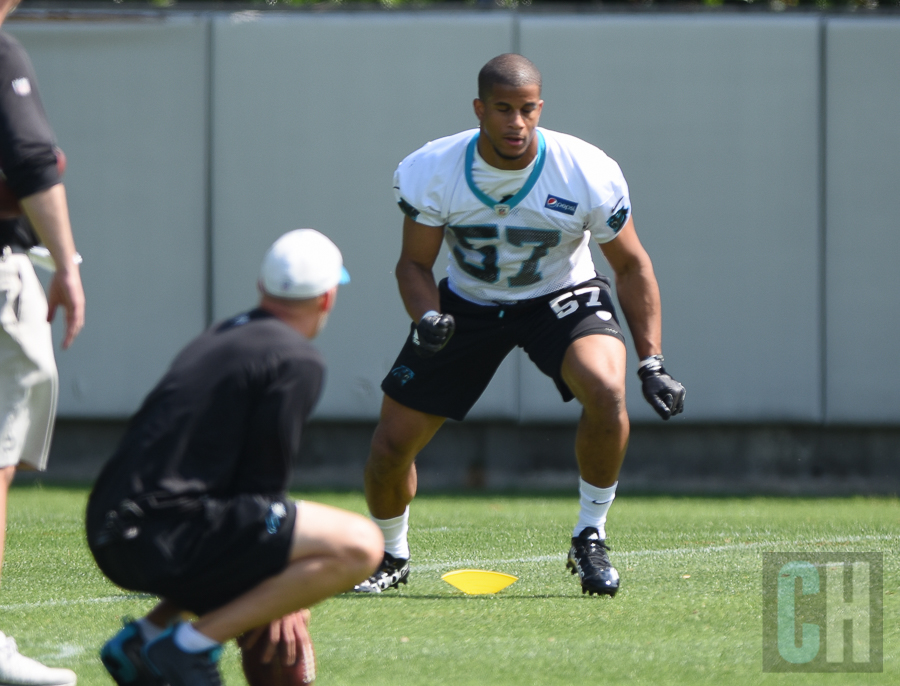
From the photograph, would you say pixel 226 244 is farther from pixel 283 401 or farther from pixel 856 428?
pixel 283 401

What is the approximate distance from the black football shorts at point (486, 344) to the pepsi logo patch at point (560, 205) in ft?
1.15

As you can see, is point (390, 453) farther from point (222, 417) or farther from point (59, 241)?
point (222, 417)

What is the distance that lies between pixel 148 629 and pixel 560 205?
2.55 metres

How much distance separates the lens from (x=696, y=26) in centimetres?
947

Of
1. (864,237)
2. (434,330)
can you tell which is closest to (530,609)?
(434,330)

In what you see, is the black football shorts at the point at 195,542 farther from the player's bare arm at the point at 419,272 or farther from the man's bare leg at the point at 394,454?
the man's bare leg at the point at 394,454

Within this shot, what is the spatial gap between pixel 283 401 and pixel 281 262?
1.22 feet

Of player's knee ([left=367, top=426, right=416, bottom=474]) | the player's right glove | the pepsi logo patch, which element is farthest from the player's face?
player's knee ([left=367, top=426, right=416, bottom=474])

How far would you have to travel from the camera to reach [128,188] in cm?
967

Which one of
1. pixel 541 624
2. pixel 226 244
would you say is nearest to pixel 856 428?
pixel 226 244

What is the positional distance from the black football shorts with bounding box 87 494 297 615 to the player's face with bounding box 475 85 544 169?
88.4 inches

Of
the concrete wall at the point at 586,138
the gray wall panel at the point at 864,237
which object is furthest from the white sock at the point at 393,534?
the gray wall panel at the point at 864,237

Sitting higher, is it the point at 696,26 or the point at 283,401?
the point at 696,26
